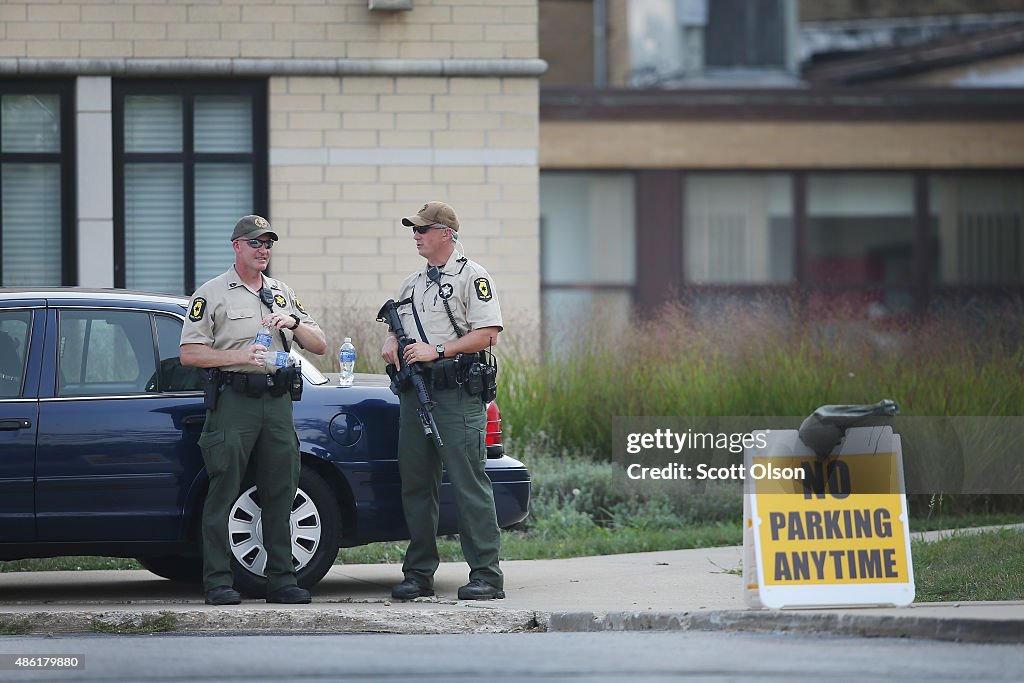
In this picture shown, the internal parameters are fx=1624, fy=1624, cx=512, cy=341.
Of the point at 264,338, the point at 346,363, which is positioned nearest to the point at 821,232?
the point at 346,363

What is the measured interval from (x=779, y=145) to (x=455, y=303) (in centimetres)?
1550

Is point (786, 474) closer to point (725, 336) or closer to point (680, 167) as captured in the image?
point (725, 336)

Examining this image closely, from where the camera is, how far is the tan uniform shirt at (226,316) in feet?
25.7

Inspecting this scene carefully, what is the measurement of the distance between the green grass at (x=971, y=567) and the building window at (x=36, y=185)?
8.75 metres

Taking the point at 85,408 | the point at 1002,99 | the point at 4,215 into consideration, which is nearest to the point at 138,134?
the point at 4,215

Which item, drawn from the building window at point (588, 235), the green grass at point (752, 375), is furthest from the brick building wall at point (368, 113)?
the building window at point (588, 235)

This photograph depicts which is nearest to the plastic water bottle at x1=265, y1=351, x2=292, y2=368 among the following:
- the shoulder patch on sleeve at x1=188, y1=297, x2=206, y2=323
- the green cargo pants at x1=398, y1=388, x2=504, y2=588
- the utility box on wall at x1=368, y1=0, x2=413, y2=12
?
the shoulder patch on sleeve at x1=188, y1=297, x2=206, y2=323

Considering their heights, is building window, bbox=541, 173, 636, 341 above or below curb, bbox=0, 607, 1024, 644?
above

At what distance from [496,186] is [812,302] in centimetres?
321

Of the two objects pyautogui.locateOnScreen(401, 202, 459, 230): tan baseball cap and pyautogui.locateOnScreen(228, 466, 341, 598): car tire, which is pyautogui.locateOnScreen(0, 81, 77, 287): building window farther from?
pyautogui.locateOnScreen(401, 202, 459, 230): tan baseball cap

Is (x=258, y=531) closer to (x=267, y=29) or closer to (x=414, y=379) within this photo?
(x=414, y=379)

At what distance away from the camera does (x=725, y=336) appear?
45.2ft

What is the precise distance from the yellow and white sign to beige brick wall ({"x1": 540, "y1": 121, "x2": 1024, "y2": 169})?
49.7ft

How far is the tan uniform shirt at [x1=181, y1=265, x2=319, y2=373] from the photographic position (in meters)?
7.82
